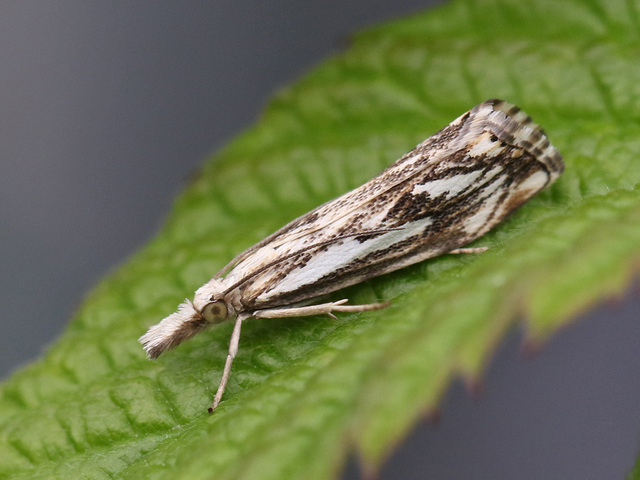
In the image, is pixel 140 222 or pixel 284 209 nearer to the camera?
pixel 284 209

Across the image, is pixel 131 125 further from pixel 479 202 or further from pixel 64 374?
pixel 479 202

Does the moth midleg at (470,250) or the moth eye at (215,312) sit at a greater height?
the moth eye at (215,312)

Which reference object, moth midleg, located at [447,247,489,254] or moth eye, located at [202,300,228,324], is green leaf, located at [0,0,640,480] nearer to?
moth midleg, located at [447,247,489,254]

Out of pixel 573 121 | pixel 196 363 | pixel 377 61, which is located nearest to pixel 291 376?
pixel 196 363

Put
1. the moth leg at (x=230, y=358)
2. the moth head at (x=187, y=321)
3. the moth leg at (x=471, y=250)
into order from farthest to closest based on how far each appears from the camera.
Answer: the moth head at (x=187, y=321)
the moth leg at (x=471, y=250)
the moth leg at (x=230, y=358)

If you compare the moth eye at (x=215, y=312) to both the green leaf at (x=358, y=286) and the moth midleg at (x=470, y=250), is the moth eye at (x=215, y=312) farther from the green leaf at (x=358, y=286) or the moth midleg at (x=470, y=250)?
the moth midleg at (x=470, y=250)

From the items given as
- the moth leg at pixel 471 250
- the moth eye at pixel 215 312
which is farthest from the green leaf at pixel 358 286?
the moth eye at pixel 215 312

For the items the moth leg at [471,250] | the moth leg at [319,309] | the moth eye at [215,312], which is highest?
the moth eye at [215,312]

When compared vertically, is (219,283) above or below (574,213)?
above
